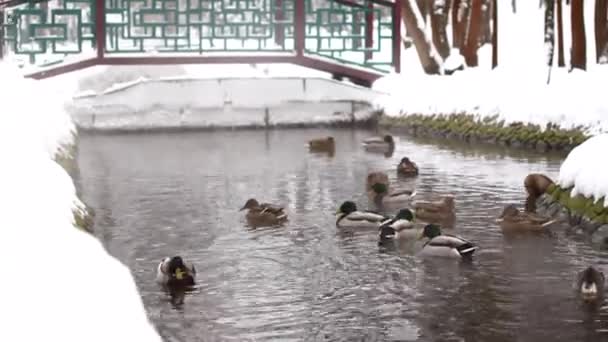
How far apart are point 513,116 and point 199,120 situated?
1099 centimetres

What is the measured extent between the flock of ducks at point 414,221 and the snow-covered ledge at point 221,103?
15.6 m

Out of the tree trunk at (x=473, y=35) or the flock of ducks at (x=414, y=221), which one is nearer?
the flock of ducks at (x=414, y=221)

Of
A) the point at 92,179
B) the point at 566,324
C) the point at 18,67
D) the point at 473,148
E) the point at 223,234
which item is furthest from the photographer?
the point at 18,67

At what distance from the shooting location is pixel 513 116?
2892cm

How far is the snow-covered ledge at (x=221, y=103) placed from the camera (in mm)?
35344

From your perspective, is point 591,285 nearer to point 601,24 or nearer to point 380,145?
point 380,145

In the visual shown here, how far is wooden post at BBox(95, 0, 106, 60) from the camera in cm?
3562

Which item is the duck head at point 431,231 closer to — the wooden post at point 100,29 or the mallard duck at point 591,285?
the mallard duck at point 591,285

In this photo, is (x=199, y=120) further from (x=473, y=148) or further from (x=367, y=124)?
(x=473, y=148)

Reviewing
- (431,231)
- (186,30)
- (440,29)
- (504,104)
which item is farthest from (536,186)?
(186,30)

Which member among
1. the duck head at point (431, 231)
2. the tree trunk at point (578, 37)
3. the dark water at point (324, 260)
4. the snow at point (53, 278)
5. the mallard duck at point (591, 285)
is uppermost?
the tree trunk at point (578, 37)

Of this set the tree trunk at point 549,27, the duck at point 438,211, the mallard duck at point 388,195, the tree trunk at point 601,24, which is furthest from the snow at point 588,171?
the tree trunk at point 601,24

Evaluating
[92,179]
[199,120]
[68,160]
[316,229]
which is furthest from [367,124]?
[316,229]

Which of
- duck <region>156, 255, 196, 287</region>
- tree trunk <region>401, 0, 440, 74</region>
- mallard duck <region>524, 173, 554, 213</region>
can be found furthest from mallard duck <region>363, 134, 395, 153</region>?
duck <region>156, 255, 196, 287</region>
